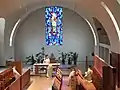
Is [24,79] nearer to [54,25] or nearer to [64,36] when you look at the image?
[64,36]

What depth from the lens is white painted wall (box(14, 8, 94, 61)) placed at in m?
21.3

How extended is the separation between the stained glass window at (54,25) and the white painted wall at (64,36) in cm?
27

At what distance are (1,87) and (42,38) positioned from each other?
1246 cm

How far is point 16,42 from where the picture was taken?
70.7 ft

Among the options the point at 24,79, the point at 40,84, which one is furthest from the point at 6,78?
the point at 40,84

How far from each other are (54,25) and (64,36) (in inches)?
39.8

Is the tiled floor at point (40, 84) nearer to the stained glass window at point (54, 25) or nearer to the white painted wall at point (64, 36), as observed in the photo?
the white painted wall at point (64, 36)

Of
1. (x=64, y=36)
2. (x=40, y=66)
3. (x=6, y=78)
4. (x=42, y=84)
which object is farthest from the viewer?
(x=64, y=36)

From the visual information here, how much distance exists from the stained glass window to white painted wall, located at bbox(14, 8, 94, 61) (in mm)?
273

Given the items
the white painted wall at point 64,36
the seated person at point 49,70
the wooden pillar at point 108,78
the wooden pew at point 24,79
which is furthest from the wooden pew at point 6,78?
the white painted wall at point 64,36

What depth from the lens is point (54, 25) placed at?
21.7m

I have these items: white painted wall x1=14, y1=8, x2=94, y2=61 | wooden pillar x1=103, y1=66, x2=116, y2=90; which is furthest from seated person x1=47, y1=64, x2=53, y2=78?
wooden pillar x1=103, y1=66, x2=116, y2=90

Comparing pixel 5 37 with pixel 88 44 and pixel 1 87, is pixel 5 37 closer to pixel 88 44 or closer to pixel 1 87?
pixel 88 44

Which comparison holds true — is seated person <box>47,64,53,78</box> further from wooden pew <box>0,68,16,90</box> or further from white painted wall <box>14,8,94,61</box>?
white painted wall <box>14,8,94,61</box>
